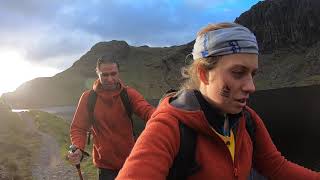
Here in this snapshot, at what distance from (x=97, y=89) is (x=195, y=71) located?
5.06m

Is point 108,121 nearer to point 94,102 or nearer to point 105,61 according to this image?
point 94,102

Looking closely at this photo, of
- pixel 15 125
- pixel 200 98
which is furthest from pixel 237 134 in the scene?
pixel 15 125

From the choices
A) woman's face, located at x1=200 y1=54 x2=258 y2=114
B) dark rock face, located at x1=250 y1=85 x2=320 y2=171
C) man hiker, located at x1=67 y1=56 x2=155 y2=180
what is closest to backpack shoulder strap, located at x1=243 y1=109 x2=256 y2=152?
woman's face, located at x1=200 y1=54 x2=258 y2=114

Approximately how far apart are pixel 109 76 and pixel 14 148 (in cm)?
3126

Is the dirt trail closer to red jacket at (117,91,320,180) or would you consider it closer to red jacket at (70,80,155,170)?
red jacket at (70,80,155,170)

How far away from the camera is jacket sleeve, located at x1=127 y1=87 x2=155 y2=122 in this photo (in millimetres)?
7421

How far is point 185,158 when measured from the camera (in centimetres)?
279

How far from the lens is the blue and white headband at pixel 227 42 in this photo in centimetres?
288

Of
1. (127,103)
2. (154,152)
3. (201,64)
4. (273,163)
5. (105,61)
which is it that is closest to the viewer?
(154,152)

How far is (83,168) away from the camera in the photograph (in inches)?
992

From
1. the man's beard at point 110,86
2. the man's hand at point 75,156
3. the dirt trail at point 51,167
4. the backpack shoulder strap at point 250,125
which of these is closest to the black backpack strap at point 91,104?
the man's beard at point 110,86

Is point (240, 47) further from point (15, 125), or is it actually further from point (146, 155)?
point (15, 125)

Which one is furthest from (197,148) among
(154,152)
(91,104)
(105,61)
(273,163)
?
(105,61)

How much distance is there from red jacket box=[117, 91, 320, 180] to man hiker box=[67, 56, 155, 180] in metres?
4.37
